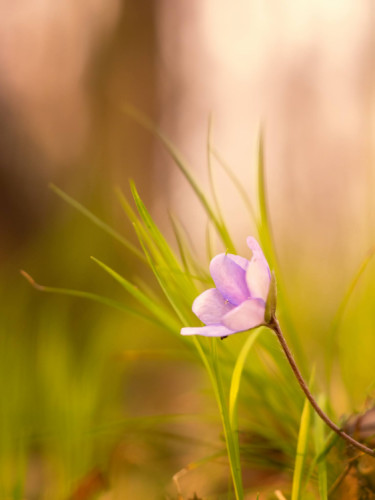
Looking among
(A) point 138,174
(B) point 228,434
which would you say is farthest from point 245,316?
(A) point 138,174

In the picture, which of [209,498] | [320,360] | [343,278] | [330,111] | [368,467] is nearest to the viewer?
[368,467]

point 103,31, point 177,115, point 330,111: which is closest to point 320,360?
point 103,31

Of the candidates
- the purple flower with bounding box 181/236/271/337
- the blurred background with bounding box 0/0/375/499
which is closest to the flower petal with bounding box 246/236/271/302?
the purple flower with bounding box 181/236/271/337

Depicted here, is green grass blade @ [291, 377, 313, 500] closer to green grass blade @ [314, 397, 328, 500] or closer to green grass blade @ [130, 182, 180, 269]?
green grass blade @ [314, 397, 328, 500]

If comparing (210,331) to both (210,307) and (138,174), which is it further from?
(138,174)

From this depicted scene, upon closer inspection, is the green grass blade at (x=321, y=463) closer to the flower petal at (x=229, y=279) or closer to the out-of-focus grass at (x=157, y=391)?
the out-of-focus grass at (x=157, y=391)

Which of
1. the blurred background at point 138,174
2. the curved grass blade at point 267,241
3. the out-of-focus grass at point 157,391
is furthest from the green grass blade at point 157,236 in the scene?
the blurred background at point 138,174

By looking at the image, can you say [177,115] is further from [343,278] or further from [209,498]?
[209,498]
